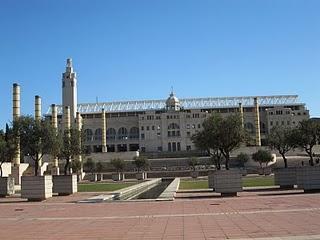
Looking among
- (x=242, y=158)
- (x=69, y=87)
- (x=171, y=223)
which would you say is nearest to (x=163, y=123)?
(x=69, y=87)

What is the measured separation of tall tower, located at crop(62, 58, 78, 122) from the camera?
422ft

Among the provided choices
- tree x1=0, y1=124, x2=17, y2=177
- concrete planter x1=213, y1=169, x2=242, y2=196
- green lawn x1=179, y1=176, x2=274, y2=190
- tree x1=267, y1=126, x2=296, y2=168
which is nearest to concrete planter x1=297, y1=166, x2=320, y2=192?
concrete planter x1=213, y1=169, x2=242, y2=196

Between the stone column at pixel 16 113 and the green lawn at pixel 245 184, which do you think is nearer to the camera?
the green lawn at pixel 245 184

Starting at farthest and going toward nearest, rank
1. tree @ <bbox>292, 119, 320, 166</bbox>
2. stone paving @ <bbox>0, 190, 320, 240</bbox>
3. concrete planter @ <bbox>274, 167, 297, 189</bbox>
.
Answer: tree @ <bbox>292, 119, 320, 166</bbox>, concrete planter @ <bbox>274, 167, 297, 189</bbox>, stone paving @ <bbox>0, 190, 320, 240</bbox>

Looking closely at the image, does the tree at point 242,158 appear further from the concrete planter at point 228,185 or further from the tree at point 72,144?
the concrete planter at point 228,185

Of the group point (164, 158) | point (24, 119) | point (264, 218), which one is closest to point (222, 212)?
point (264, 218)

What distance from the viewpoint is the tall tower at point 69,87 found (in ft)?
422

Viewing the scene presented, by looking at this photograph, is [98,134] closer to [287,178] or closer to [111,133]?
[111,133]

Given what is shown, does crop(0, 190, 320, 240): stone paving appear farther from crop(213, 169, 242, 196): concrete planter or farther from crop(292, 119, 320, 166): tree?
crop(292, 119, 320, 166): tree

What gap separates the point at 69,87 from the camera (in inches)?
5089

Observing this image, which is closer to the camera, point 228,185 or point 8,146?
point 228,185

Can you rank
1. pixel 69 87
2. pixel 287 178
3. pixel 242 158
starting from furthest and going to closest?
pixel 69 87 < pixel 242 158 < pixel 287 178

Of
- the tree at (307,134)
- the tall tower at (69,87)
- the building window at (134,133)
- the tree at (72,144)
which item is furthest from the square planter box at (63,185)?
the building window at (134,133)

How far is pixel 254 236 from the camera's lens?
11289mm
